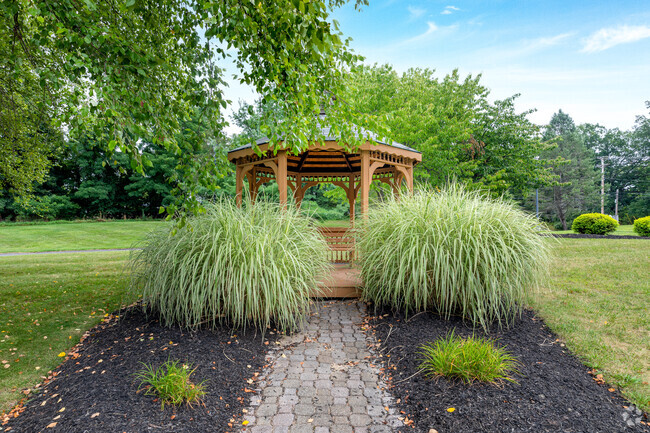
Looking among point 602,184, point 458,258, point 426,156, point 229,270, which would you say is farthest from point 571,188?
point 229,270

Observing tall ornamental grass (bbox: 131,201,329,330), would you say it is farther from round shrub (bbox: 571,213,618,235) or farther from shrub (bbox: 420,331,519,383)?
round shrub (bbox: 571,213,618,235)

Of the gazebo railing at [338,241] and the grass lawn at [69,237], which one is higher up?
the gazebo railing at [338,241]

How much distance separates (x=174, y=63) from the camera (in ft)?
13.5

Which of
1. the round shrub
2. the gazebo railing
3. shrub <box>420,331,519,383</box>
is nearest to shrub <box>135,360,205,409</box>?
shrub <box>420,331,519,383</box>

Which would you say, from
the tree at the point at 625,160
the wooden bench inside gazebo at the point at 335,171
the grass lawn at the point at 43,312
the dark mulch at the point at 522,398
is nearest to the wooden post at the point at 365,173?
the wooden bench inside gazebo at the point at 335,171

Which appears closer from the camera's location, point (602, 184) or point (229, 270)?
point (229, 270)

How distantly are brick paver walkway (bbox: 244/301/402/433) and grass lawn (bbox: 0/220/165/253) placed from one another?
1114cm

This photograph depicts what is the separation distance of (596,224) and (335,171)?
35.5 ft

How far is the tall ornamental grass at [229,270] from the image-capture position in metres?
3.36

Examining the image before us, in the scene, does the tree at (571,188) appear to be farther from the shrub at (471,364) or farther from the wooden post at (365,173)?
the shrub at (471,364)

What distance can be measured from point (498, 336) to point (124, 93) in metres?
3.84

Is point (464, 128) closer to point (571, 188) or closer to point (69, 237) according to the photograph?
point (69, 237)

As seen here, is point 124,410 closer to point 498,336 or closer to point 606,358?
point 498,336

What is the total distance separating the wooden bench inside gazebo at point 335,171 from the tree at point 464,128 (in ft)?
15.8
